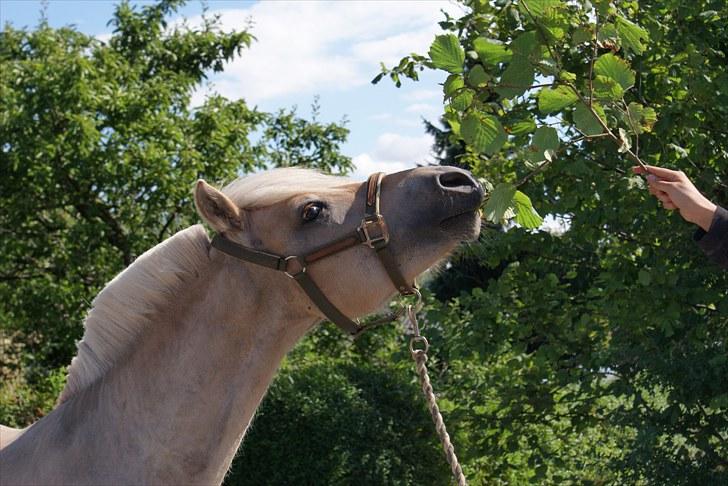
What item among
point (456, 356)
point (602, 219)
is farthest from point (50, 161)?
point (602, 219)

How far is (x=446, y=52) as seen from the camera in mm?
2979

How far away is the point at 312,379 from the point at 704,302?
4.16 m

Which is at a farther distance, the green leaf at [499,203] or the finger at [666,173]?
the green leaf at [499,203]

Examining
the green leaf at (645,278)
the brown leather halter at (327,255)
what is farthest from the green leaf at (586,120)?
the green leaf at (645,278)

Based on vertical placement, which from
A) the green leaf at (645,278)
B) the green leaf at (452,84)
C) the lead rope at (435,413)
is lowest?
the green leaf at (645,278)

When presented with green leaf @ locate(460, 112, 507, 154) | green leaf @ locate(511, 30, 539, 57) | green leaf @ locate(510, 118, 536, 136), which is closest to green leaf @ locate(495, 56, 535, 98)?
green leaf @ locate(511, 30, 539, 57)

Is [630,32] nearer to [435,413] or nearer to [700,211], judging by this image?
[700,211]

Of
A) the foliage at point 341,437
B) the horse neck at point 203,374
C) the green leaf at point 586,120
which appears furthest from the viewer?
the foliage at point 341,437

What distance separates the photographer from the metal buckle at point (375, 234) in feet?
9.00

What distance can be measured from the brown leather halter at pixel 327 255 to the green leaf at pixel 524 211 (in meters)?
0.60

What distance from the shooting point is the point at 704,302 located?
18.4 ft

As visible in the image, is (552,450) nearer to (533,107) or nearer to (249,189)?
(533,107)

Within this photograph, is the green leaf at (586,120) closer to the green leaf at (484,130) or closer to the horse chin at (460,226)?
the green leaf at (484,130)

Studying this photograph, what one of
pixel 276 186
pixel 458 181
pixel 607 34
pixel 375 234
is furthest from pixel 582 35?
pixel 276 186
